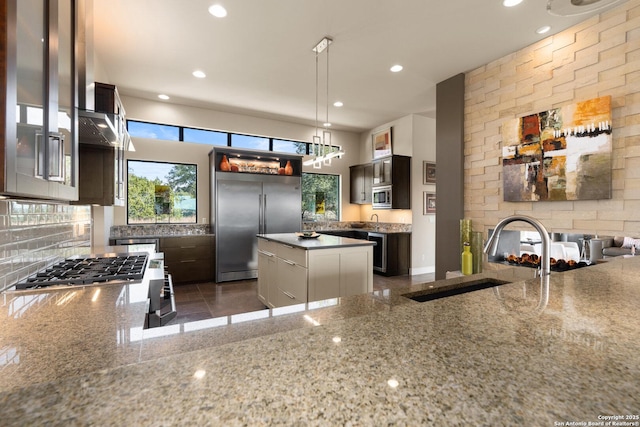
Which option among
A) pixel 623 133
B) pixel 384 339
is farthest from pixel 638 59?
pixel 384 339

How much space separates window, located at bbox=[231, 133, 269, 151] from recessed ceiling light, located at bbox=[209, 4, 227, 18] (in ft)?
10.5

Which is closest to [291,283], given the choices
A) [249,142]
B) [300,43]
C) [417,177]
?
[300,43]

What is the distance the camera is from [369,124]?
661 cm

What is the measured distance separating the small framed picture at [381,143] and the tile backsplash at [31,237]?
5423mm

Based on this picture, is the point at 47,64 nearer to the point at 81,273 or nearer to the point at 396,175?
the point at 81,273

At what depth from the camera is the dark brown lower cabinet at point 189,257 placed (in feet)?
16.2

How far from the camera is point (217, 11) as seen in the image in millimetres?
2822

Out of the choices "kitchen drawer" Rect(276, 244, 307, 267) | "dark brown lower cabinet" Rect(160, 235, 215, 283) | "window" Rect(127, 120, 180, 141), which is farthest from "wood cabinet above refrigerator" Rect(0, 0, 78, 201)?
"window" Rect(127, 120, 180, 141)

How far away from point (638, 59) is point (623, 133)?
2.01 feet

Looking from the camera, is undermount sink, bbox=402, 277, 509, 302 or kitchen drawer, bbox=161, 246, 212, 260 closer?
undermount sink, bbox=402, 277, 509, 302

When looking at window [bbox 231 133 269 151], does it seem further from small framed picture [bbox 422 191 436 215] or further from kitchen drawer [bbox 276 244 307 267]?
small framed picture [bbox 422 191 436 215]

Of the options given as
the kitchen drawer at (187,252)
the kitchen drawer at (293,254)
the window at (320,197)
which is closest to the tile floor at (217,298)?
the kitchen drawer at (187,252)

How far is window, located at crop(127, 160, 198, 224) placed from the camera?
5172 mm

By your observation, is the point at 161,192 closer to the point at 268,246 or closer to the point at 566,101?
the point at 268,246
